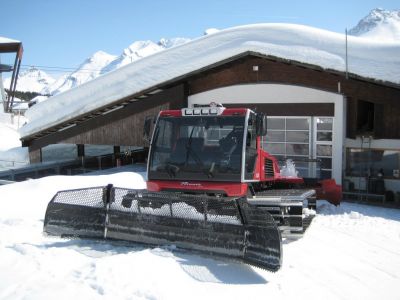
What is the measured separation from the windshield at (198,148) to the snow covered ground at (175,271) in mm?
1431

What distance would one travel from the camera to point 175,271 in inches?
194

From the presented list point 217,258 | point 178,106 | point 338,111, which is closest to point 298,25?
point 338,111

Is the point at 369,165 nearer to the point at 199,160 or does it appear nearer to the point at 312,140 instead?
the point at 312,140

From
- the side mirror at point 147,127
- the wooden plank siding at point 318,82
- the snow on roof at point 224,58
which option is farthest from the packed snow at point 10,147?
the side mirror at point 147,127

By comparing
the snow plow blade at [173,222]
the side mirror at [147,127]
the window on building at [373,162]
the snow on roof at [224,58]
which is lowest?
the snow plow blade at [173,222]

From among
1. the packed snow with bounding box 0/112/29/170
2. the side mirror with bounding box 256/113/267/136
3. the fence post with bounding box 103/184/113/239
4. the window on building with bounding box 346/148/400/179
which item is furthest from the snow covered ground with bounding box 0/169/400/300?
the packed snow with bounding box 0/112/29/170

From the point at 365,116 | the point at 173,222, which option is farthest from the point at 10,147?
the point at 173,222

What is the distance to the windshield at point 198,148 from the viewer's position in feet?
21.7

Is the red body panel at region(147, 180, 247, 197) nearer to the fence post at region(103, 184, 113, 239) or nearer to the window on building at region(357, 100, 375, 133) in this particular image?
the fence post at region(103, 184, 113, 239)

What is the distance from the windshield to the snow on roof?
677cm

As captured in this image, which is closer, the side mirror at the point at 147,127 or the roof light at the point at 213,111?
the roof light at the point at 213,111

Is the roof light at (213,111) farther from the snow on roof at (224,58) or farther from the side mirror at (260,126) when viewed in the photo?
the snow on roof at (224,58)

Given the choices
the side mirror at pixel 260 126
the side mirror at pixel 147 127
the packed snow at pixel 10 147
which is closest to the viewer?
the side mirror at pixel 260 126

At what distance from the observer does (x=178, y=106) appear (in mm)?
15531
